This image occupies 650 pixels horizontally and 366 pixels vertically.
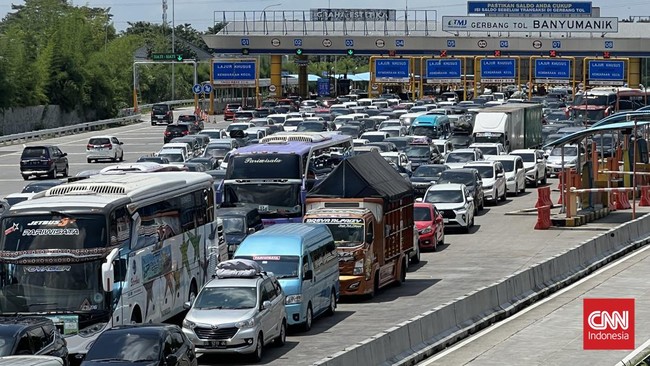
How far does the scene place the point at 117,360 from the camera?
2075cm

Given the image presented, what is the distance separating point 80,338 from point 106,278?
42.3 inches

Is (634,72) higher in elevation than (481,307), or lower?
higher

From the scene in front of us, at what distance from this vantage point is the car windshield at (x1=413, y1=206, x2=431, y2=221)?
131ft

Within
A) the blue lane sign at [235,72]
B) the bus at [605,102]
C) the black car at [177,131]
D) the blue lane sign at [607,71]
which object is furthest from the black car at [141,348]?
the blue lane sign at [607,71]

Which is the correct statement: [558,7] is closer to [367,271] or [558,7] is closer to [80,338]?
[367,271]

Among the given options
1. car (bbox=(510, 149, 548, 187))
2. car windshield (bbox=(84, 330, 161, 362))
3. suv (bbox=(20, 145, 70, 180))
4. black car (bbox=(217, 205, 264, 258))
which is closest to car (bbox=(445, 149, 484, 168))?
car (bbox=(510, 149, 548, 187))

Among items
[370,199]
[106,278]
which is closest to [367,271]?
[370,199]

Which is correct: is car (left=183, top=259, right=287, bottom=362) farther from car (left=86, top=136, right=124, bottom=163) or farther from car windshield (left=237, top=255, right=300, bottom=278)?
car (left=86, top=136, right=124, bottom=163)

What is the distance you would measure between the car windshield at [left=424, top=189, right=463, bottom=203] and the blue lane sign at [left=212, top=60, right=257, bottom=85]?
61.8 metres

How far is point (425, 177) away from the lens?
166 ft

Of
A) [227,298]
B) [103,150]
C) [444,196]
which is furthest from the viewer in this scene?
[103,150]

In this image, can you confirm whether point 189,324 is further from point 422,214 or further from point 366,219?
point 422,214

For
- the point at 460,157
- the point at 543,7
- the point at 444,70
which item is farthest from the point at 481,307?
the point at 543,7

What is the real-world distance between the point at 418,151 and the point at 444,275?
82.4 ft
